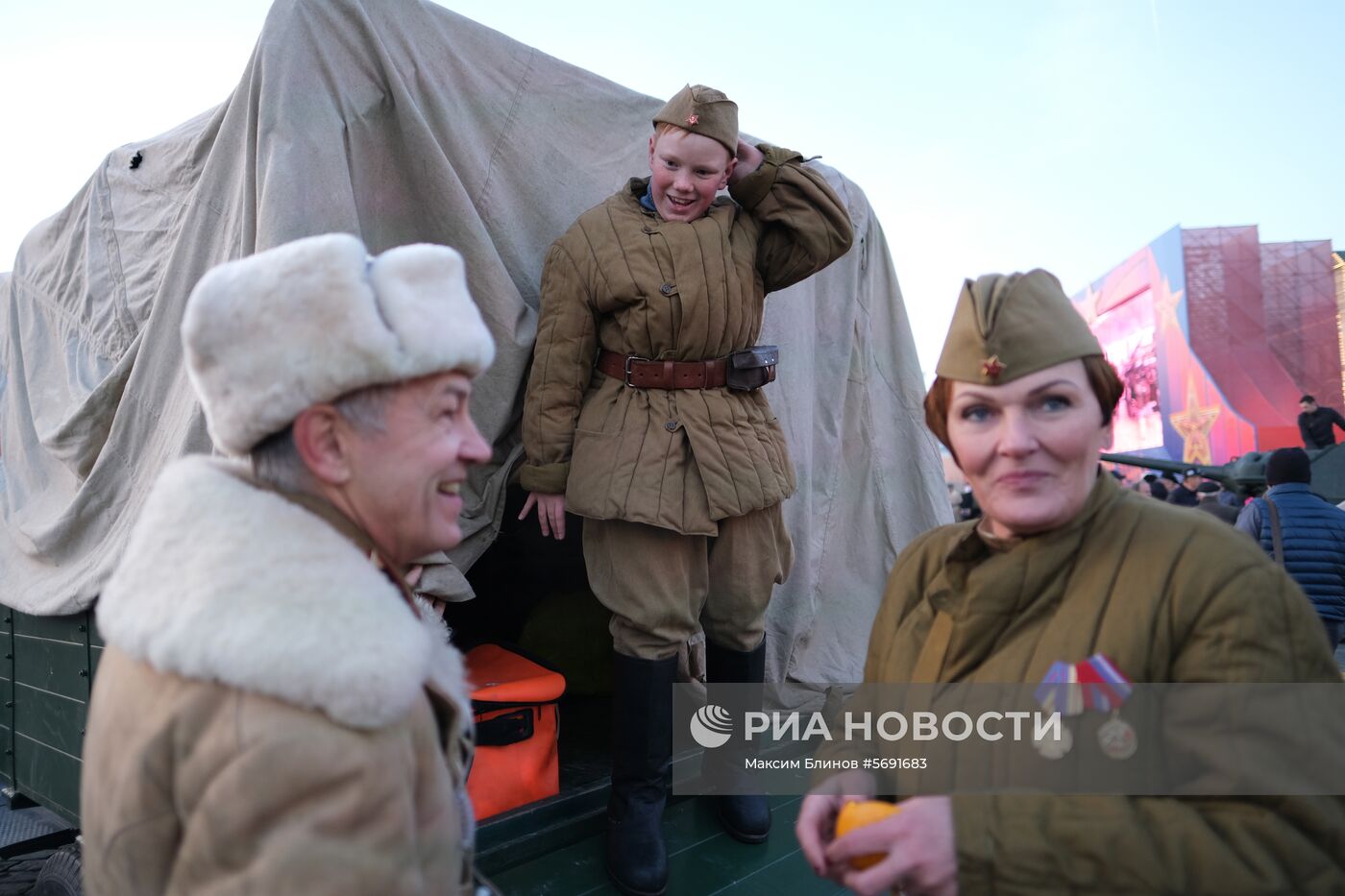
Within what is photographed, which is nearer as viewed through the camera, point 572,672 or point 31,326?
point 31,326

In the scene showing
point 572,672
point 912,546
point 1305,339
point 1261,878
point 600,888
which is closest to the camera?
point 1261,878

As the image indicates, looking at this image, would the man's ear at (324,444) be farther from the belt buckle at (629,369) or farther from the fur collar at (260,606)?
the belt buckle at (629,369)

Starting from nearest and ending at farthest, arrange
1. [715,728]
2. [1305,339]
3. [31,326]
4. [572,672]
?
[715,728], [31,326], [572,672], [1305,339]

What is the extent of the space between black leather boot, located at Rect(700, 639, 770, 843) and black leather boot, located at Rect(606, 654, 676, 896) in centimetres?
28

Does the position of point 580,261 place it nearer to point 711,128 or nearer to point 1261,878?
point 711,128

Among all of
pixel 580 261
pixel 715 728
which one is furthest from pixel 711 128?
pixel 715 728

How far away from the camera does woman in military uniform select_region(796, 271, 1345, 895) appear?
1079mm

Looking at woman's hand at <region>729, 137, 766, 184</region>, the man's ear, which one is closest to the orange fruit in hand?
the man's ear

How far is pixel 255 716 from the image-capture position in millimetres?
901

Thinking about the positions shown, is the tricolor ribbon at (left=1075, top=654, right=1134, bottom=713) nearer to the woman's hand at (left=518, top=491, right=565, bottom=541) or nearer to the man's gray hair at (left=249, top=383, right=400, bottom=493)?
the man's gray hair at (left=249, top=383, right=400, bottom=493)

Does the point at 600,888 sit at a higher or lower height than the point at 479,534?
lower

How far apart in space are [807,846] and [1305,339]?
23904 mm

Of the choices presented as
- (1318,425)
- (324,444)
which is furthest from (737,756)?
(1318,425)

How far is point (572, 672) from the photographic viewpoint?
156 inches
